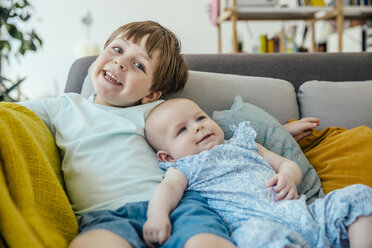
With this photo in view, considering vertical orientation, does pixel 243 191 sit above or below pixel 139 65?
below

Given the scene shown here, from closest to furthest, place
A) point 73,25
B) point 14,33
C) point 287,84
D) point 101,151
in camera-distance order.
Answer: point 101,151 < point 287,84 < point 14,33 < point 73,25

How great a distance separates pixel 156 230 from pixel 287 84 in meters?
0.95

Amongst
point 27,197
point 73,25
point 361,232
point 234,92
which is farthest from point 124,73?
point 73,25

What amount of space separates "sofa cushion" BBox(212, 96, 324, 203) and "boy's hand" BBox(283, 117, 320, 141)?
0.08m

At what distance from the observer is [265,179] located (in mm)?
940

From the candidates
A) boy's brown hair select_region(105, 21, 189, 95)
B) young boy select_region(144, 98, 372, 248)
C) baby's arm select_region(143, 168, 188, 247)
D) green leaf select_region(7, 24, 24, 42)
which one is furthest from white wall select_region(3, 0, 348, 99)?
baby's arm select_region(143, 168, 188, 247)

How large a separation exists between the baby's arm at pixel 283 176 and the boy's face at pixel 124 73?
17.1 inches

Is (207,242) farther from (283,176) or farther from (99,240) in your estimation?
(283,176)

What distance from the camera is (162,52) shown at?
45.3 inches

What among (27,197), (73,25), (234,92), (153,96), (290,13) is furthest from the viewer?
(73,25)

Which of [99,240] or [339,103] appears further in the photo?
[339,103]

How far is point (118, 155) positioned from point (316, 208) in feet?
1.78

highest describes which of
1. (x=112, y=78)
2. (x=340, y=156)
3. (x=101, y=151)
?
(x=112, y=78)

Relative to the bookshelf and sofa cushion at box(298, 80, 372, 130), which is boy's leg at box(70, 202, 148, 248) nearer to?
sofa cushion at box(298, 80, 372, 130)
